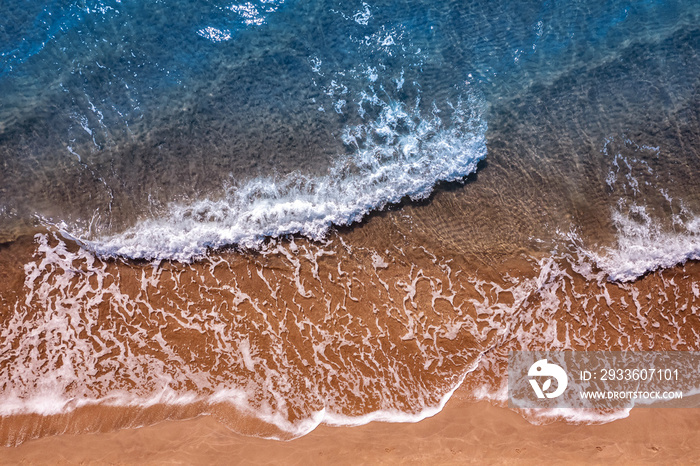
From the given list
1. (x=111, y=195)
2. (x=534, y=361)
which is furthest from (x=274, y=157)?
(x=534, y=361)

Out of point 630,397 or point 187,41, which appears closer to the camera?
point 630,397

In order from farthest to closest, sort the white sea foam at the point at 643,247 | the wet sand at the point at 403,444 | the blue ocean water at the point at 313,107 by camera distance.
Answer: the blue ocean water at the point at 313,107
the white sea foam at the point at 643,247
the wet sand at the point at 403,444

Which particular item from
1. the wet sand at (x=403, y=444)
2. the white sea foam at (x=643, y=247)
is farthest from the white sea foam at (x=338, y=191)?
the wet sand at (x=403, y=444)

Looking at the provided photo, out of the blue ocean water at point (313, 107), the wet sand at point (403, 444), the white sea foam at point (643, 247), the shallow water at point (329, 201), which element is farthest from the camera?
the blue ocean water at point (313, 107)

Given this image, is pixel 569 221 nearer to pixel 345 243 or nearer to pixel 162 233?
pixel 345 243

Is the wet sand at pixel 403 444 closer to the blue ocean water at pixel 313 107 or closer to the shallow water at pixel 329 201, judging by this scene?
the shallow water at pixel 329 201

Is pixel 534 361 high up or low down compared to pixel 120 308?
down

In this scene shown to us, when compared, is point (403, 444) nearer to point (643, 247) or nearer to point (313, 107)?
point (643, 247)
